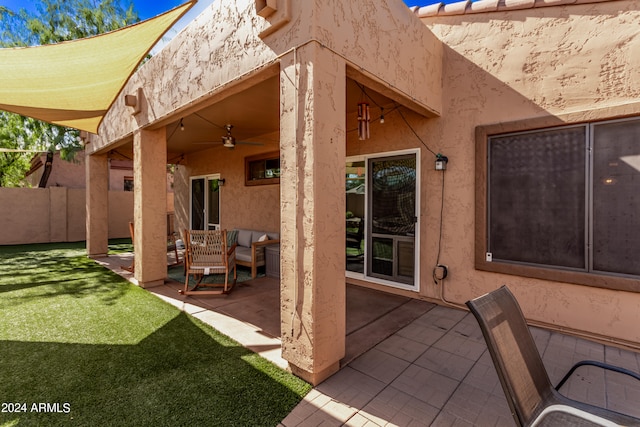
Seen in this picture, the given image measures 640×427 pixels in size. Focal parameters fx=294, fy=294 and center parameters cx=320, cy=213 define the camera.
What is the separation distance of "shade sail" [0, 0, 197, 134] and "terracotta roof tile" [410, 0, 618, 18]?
3699mm

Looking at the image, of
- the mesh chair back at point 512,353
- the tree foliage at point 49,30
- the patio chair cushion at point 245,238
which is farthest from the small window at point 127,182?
the mesh chair back at point 512,353

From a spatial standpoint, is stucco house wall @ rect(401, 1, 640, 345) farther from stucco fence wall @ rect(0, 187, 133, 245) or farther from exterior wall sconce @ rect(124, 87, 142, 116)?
stucco fence wall @ rect(0, 187, 133, 245)

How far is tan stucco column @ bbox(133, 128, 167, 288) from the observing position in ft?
19.0

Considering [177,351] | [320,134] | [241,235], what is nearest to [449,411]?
[320,134]

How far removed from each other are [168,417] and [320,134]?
2.70 meters

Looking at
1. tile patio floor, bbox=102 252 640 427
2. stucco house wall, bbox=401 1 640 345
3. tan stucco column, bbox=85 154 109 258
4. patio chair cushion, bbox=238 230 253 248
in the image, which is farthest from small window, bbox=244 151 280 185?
tan stucco column, bbox=85 154 109 258

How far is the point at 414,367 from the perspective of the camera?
10.3 feet

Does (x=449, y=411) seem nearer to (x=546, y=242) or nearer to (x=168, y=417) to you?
(x=168, y=417)

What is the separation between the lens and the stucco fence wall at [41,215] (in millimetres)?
11398

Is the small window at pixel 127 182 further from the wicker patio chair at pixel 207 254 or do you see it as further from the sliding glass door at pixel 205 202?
the wicker patio chair at pixel 207 254

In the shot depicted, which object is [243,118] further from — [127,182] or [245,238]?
[127,182]

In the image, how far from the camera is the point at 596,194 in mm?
3734

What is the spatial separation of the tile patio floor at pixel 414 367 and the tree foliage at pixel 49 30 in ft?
46.7

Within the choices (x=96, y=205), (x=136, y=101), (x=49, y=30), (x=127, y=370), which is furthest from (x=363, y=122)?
(x=49, y=30)
